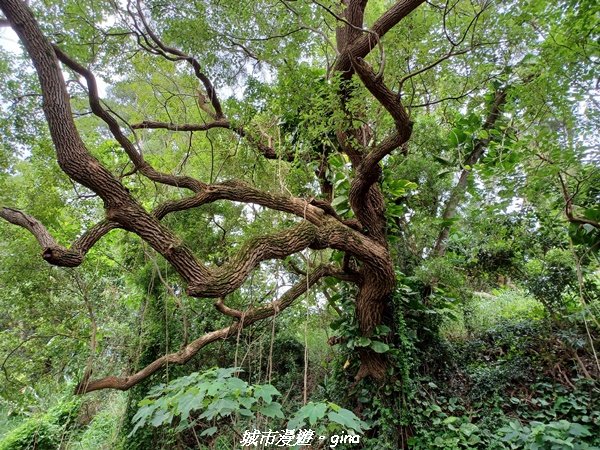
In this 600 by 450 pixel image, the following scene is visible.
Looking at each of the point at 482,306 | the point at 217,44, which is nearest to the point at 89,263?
the point at 217,44

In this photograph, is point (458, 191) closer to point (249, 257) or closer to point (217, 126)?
point (249, 257)

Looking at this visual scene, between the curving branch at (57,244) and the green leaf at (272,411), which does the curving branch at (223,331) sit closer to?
the curving branch at (57,244)

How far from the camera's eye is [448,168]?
3.90 m

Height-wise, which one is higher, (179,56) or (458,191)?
(179,56)

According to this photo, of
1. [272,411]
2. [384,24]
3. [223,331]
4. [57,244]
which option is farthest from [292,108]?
[272,411]

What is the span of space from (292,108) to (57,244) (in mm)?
2153

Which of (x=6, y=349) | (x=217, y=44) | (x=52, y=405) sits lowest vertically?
Result: (x=52, y=405)

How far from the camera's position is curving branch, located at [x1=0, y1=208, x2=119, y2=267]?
2.05 metres

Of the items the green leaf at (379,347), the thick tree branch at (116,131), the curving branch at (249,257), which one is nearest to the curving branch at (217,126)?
the thick tree branch at (116,131)

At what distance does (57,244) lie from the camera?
214 centimetres

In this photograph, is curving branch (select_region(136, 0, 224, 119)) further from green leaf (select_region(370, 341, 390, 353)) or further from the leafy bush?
the leafy bush

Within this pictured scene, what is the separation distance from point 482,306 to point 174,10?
5117 mm

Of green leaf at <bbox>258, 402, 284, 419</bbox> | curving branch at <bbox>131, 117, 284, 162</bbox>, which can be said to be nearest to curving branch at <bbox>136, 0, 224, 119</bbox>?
curving branch at <bbox>131, 117, 284, 162</bbox>

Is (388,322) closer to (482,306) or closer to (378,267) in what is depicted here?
(378,267)
